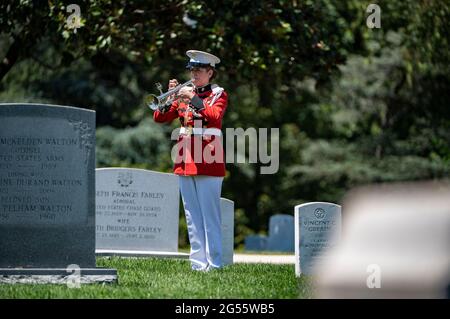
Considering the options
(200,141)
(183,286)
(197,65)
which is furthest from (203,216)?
(183,286)

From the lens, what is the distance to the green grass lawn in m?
8.56

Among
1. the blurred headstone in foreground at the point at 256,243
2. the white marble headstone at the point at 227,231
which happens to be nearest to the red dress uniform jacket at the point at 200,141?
the white marble headstone at the point at 227,231

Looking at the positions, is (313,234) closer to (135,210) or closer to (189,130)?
(189,130)

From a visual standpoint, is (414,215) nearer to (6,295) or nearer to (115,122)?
(6,295)

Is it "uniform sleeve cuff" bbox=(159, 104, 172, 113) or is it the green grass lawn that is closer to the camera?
the green grass lawn

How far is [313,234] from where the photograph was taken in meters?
11.0

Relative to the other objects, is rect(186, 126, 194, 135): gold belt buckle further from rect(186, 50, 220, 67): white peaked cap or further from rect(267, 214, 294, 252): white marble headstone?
rect(267, 214, 294, 252): white marble headstone

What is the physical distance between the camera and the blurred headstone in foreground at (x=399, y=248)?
5668 millimetres

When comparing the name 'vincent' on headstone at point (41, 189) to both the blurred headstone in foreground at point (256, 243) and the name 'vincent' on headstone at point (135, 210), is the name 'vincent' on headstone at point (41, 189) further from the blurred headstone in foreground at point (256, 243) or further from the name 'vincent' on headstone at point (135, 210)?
the blurred headstone in foreground at point (256, 243)

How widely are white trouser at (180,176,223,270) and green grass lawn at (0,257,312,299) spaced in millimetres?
200

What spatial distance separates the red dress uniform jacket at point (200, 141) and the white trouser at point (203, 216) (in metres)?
0.11

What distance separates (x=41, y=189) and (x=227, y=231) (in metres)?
3.95

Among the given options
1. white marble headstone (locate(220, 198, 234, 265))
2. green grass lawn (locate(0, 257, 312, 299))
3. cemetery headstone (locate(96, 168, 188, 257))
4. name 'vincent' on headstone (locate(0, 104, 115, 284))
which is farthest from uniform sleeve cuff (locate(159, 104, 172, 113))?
cemetery headstone (locate(96, 168, 188, 257))
